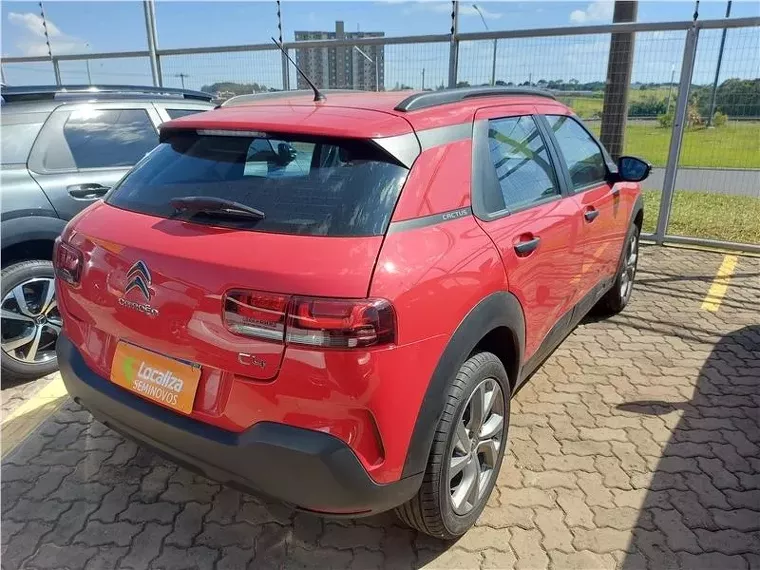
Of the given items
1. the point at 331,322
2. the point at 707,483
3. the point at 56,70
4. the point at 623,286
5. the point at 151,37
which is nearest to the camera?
the point at 331,322

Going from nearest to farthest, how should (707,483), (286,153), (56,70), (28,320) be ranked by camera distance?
(286,153) < (707,483) < (28,320) < (56,70)

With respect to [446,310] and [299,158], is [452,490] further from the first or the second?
[299,158]

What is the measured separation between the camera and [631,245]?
15.2 ft

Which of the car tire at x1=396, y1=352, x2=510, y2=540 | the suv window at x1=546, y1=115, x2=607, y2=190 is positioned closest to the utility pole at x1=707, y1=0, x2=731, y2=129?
the suv window at x1=546, y1=115, x2=607, y2=190

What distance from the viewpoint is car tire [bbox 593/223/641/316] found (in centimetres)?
442

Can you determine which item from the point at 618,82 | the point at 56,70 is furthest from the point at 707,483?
the point at 56,70

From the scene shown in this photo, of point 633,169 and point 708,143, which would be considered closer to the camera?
point 633,169

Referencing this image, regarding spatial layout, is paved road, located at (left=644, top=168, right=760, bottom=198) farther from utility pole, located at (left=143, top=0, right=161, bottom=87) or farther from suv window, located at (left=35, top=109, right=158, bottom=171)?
utility pole, located at (left=143, top=0, right=161, bottom=87)

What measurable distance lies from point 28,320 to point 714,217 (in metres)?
7.52

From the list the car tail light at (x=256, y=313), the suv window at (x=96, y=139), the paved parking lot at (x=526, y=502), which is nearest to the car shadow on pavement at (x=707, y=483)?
the paved parking lot at (x=526, y=502)

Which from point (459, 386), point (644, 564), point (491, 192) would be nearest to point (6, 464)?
point (459, 386)

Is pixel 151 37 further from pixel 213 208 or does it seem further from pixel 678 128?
pixel 213 208

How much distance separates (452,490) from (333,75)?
278 inches

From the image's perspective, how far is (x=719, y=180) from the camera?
656cm
